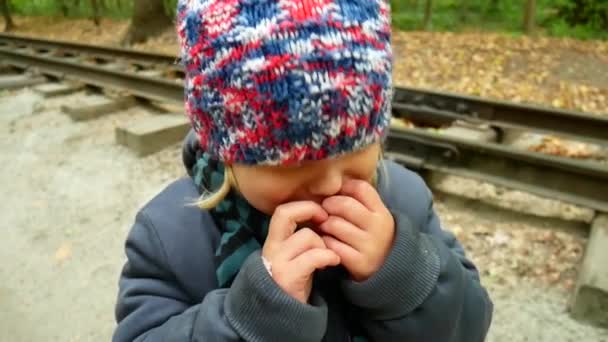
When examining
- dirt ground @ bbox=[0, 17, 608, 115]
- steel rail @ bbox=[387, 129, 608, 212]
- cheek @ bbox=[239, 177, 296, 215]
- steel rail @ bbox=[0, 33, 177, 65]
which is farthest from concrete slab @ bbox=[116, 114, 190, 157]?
cheek @ bbox=[239, 177, 296, 215]

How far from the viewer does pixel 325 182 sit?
1094mm

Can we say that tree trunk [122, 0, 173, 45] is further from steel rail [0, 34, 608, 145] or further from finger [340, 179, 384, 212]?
finger [340, 179, 384, 212]

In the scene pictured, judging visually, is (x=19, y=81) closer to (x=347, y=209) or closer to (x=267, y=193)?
(x=267, y=193)

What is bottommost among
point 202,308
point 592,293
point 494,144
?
point 592,293

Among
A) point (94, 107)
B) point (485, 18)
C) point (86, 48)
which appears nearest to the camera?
point (94, 107)

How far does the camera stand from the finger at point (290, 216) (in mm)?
1059

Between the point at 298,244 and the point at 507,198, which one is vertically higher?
the point at 298,244

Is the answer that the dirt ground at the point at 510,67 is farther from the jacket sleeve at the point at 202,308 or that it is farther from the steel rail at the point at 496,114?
the jacket sleeve at the point at 202,308

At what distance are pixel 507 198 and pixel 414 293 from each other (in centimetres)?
247

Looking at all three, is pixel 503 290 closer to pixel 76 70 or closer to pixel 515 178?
pixel 515 178

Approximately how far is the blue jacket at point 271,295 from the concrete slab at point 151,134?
10.00 feet

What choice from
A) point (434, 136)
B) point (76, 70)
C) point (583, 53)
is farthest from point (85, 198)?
point (583, 53)

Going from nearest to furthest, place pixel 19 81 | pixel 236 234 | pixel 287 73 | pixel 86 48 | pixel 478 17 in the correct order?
pixel 287 73, pixel 236 234, pixel 19 81, pixel 86 48, pixel 478 17

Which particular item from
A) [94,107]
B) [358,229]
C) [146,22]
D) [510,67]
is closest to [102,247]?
[358,229]
